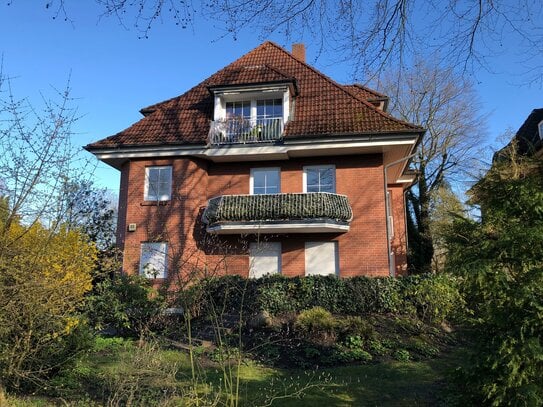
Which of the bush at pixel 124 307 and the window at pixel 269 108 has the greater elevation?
the window at pixel 269 108

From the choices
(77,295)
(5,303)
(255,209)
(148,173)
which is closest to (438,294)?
(255,209)

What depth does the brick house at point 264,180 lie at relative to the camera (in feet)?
56.7

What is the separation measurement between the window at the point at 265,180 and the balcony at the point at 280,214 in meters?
1.26

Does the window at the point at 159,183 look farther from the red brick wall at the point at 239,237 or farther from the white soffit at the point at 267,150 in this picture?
the white soffit at the point at 267,150

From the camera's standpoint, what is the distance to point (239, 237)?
18.4 meters

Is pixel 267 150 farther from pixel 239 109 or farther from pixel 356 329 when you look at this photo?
pixel 356 329

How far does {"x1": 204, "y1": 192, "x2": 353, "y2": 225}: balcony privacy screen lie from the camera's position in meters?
16.9

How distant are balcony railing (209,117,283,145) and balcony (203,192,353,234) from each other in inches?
90.5

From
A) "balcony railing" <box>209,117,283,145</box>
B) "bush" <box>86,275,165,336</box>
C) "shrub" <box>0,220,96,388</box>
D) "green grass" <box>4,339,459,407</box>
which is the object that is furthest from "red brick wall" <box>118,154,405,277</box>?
"shrub" <box>0,220,96,388</box>

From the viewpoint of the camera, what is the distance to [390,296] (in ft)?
44.5

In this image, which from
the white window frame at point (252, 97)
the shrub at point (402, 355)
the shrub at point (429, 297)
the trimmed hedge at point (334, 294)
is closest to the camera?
the shrub at point (402, 355)

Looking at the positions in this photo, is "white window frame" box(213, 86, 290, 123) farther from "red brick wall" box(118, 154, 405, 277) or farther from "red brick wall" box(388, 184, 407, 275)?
"red brick wall" box(388, 184, 407, 275)

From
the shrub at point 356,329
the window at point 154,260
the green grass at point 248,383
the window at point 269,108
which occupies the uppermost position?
the window at point 269,108

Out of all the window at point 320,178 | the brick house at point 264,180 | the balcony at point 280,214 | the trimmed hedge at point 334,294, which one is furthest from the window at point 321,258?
the trimmed hedge at point 334,294
